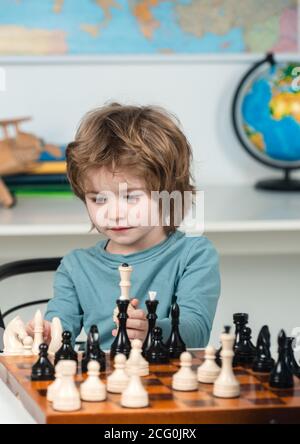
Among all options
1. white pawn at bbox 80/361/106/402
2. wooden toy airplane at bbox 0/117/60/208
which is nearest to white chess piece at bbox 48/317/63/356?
white pawn at bbox 80/361/106/402

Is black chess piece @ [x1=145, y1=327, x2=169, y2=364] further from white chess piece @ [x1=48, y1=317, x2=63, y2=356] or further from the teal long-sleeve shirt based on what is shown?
the teal long-sleeve shirt

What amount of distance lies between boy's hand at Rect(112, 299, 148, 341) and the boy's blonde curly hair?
0.30 metres

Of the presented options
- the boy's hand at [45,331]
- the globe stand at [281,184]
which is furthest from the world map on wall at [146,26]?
the boy's hand at [45,331]

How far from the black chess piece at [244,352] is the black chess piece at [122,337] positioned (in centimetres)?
16

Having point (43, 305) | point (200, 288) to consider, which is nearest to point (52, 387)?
point (200, 288)

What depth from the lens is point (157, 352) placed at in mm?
1375

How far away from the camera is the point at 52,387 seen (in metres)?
1.13

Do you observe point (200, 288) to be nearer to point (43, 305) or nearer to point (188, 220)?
point (188, 220)

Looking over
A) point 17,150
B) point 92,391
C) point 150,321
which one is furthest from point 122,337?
point 17,150

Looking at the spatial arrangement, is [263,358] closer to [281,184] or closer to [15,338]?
[15,338]

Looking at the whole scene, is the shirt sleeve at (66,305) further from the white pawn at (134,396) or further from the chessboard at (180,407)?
the white pawn at (134,396)

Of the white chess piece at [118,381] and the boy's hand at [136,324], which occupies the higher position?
the boy's hand at [136,324]

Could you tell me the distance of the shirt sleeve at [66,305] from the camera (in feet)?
5.75

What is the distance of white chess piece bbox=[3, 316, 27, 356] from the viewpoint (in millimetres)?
1444
